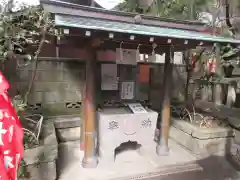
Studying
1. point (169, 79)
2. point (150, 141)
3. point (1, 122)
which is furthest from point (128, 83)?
point (1, 122)

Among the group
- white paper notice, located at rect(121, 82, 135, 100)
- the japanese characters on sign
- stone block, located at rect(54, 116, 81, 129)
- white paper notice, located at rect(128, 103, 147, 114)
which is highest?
white paper notice, located at rect(121, 82, 135, 100)

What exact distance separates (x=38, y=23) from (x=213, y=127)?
4594 millimetres

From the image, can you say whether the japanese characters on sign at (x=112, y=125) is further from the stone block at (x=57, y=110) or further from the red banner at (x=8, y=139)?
the red banner at (x=8, y=139)

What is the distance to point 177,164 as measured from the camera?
4.48 m

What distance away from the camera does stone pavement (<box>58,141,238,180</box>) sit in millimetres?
3943

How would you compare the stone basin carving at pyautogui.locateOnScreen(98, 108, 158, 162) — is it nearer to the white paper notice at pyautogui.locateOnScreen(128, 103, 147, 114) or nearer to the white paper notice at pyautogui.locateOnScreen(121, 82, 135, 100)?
the white paper notice at pyautogui.locateOnScreen(128, 103, 147, 114)

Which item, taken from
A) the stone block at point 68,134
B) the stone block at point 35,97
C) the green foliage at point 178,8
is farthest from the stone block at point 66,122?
the green foliage at point 178,8

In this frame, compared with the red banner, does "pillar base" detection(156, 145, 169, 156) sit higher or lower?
lower

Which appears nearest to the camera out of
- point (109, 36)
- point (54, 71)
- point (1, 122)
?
point (1, 122)

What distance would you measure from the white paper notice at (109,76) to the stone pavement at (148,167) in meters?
1.67

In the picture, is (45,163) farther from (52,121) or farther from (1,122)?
(52,121)

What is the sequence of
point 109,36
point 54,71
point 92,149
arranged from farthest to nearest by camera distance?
point 54,71, point 92,149, point 109,36

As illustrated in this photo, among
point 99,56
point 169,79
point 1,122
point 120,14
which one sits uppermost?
point 120,14

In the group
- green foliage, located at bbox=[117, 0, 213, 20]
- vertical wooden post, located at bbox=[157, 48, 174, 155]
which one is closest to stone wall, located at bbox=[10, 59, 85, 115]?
vertical wooden post, located at bbox=[157, 48, 174, 155]
